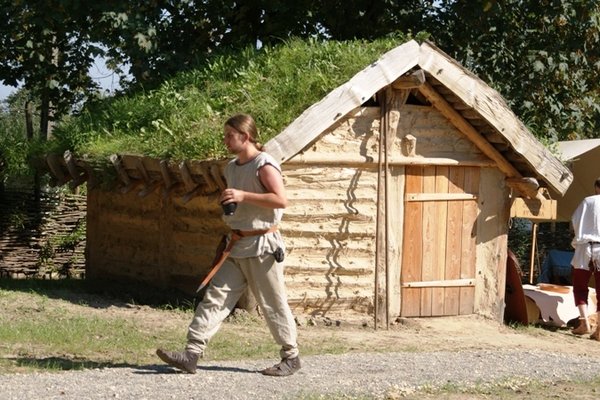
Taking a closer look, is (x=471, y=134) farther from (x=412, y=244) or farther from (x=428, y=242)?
(x=412, y=244)

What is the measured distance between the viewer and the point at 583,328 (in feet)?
44.0

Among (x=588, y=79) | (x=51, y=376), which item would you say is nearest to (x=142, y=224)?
(x=51, y=376)

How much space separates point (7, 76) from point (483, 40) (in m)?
8.43

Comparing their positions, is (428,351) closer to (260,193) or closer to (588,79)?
(260,193)

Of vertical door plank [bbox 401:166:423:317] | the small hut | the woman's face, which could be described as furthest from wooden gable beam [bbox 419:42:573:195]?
the woman's face

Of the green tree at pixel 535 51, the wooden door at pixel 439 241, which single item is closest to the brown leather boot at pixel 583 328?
the wooden door at pixel 439 241

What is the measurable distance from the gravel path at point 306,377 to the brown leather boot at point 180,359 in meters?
0.07

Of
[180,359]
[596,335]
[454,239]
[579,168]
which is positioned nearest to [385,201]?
[454,239]

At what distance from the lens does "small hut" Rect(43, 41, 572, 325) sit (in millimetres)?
12258

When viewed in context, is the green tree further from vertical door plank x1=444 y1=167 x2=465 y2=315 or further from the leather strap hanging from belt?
the leather strap hanging from belt

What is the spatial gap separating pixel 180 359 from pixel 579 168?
1027cm

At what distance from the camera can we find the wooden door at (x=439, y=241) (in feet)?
42.4

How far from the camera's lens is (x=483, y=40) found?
61.2ft

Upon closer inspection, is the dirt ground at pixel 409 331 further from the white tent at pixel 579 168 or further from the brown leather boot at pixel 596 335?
the white tent at pixel 579 168
